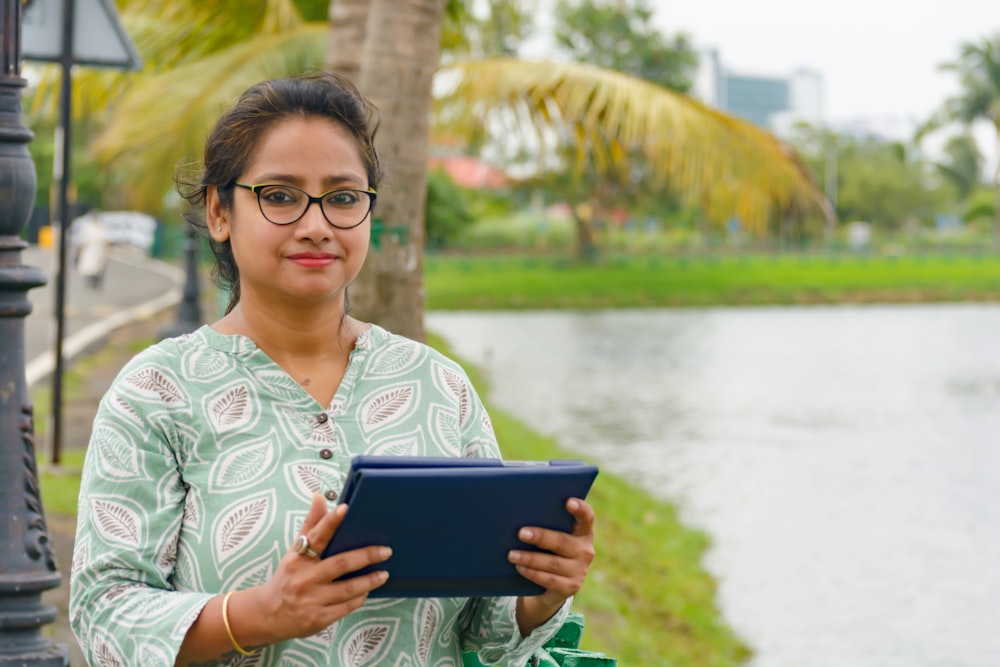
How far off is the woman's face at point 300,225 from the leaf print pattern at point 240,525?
317mm

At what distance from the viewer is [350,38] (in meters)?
6.62

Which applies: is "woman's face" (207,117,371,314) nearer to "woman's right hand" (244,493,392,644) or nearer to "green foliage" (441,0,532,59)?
"woman's right hand" (244,493,392,644)

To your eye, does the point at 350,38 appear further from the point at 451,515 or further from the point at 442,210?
the point at 442,210

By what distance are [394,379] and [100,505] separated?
476 mm

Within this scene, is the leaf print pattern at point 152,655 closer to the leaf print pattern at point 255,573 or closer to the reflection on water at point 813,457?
the leaf print pattern at point 255,573

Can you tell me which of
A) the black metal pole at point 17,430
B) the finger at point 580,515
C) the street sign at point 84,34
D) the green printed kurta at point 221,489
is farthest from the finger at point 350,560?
the street sign at point 84,34

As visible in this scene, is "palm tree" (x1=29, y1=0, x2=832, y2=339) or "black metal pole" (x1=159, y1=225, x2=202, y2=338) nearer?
"palm tree" (x1=29, y1=0, x2=832, y2=339)

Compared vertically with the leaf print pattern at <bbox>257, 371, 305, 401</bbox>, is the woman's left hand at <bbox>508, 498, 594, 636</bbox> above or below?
below

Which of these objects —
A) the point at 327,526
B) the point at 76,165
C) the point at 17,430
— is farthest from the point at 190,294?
the point at 76,165

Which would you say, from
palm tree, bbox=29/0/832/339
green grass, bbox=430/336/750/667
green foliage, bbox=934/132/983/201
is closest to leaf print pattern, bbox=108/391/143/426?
palm tree, bbox=29/0/832/339

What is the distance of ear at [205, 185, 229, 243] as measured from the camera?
2180 millimetres

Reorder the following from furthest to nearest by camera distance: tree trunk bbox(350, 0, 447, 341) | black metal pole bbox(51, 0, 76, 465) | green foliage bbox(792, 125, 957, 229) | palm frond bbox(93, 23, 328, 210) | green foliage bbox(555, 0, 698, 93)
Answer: green foliage bbox(792, 125, 957, 229) → green foliage bbox(555, 0, 698, 93) → palm frond bbox(93, 23, 328, 210) → black metal pole bbox(51, 0, 76, 465) → tree trunk bbox(350, 0, 447, 341)

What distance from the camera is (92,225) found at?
1038 inches

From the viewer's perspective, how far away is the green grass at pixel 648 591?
6227 mm
